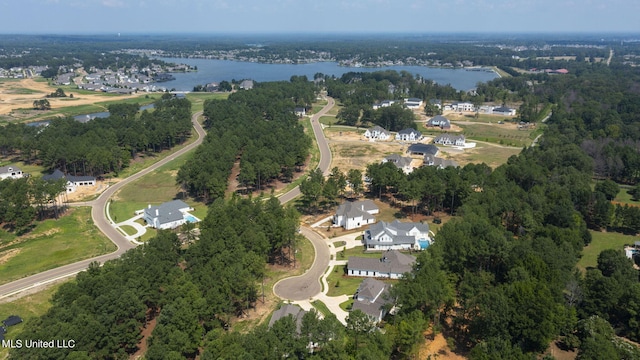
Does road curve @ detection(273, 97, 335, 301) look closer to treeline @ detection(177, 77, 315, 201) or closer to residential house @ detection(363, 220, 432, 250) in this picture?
residential house @ detection(363, 220, 432, 250)

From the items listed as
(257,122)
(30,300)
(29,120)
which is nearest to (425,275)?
(30,300)

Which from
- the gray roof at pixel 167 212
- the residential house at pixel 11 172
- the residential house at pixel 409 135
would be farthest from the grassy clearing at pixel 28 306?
the residential house at pixel 409 135

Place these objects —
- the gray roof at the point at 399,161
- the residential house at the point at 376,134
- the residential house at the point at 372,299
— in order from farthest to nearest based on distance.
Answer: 1. the residential house at the point at 376,134
2. the gray roof at the point at 399,161
3. the residential house at the point at 372,299

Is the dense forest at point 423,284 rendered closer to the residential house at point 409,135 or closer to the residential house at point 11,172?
the residential house at point 11,172

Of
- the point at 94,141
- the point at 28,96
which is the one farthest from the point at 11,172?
the point at 28,96

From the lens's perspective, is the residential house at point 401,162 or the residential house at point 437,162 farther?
the residential house at point 401,162

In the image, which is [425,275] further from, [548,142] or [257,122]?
[257,122]

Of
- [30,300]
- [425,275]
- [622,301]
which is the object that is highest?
[425,275]
